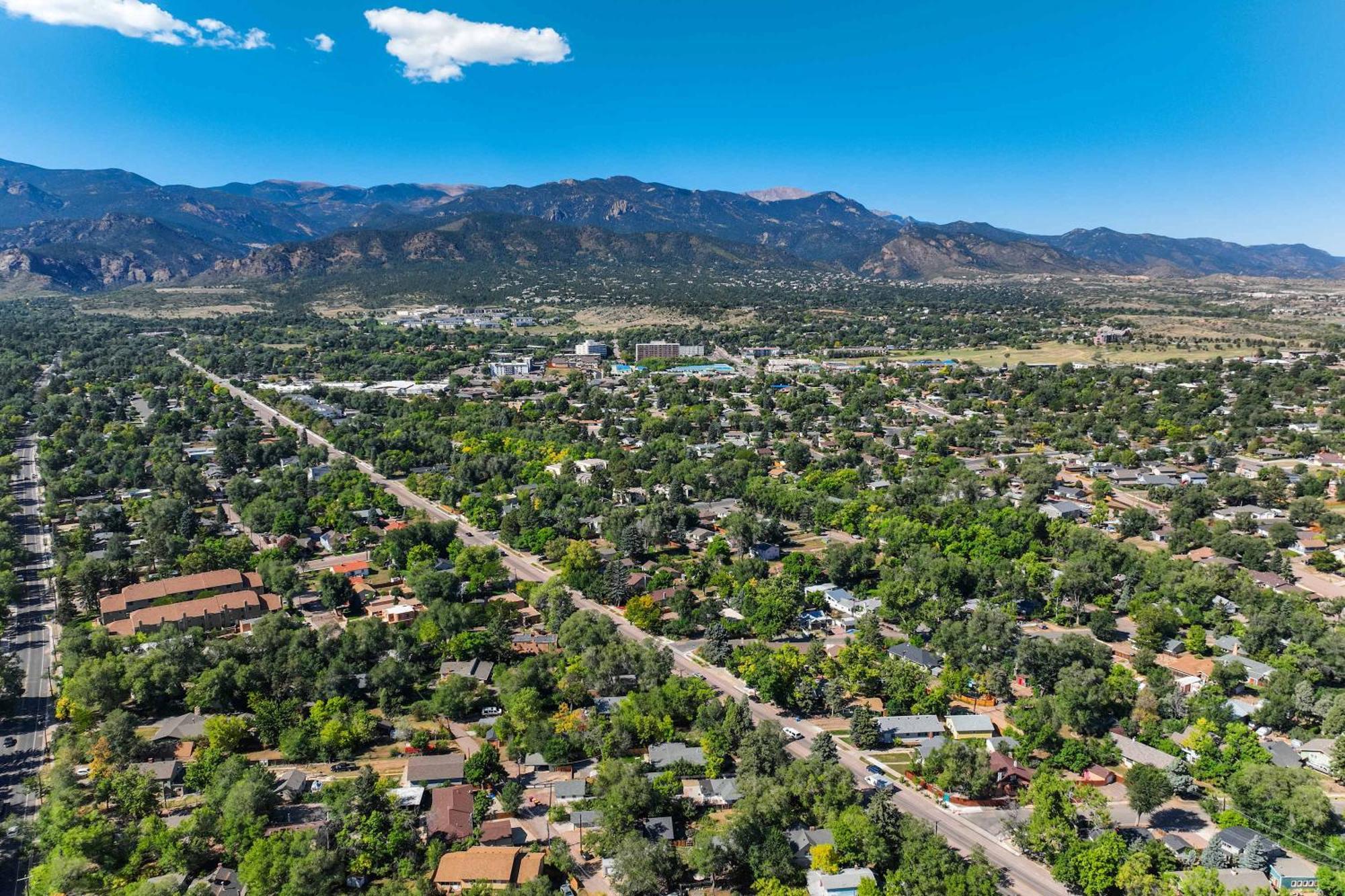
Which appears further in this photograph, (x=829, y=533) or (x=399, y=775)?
(x=829, y=533)

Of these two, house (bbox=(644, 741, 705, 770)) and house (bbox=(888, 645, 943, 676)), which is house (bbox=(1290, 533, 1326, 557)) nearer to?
house (bbox=(888, 645, 943, 676))

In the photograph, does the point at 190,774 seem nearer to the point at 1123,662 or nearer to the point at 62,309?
the point at 1123,662

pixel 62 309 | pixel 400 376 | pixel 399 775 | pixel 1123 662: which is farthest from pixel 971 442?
pixel 62 309

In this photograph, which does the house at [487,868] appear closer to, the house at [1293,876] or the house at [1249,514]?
the house at [1293,876]

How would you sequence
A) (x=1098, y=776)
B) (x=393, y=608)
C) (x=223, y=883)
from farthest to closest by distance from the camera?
(x=393, y=608) → (x=1098, y=776) → (x=223, y=883)

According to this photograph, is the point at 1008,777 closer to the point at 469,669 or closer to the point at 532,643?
the point at 532,643

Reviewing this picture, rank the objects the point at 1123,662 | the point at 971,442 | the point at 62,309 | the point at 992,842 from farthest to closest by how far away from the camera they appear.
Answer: the point at 62,309, the point at 971,442, the point at 1123,662, the point at 992,842

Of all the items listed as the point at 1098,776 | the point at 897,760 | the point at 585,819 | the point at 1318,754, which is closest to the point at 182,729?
the point at 585,819
